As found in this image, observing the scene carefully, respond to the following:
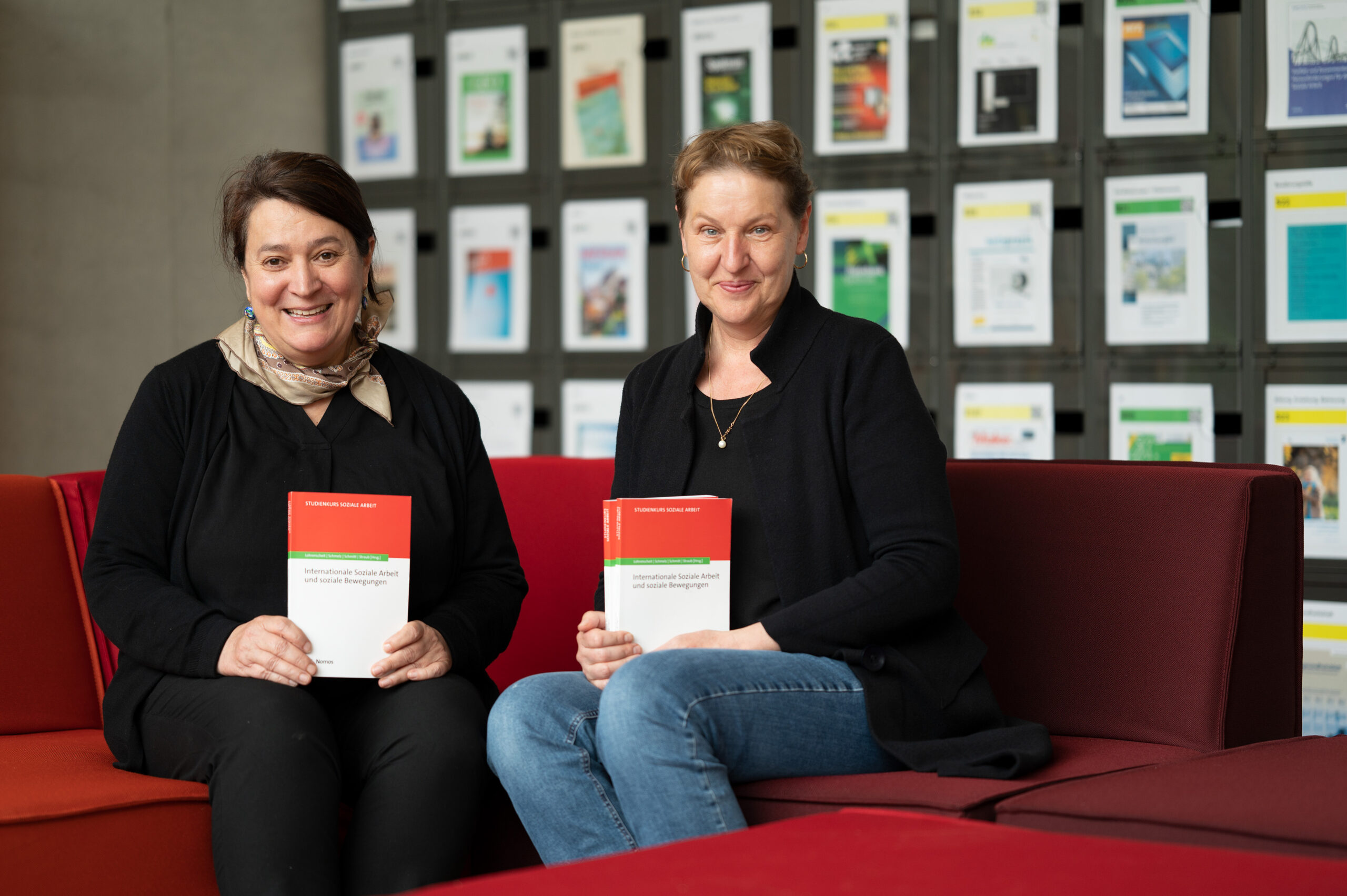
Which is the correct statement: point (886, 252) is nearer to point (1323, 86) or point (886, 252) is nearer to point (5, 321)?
point (1323, 86)

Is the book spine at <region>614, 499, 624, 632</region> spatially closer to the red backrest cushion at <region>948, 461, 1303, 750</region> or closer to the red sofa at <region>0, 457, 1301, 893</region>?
the red sofa at <region>0, 457, 1301, 893</region>

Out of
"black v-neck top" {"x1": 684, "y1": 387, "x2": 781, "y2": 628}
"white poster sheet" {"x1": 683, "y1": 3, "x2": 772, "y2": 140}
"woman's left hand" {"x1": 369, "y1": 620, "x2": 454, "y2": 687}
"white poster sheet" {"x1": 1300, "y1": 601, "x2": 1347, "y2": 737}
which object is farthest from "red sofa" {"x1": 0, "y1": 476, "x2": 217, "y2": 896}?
"white poster sheet" {"x1": 1300, "y1": 601, "x2": 1347, "y2": 737}

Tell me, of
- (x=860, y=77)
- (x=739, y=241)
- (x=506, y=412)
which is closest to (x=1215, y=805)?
(x=739, y=241)

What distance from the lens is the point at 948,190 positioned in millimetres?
4543

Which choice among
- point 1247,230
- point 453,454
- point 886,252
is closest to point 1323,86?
point 1247,230

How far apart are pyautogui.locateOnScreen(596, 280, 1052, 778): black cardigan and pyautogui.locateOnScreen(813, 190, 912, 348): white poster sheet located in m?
2.38

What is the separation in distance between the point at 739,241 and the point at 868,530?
559mm

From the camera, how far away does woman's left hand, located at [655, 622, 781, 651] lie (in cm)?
202

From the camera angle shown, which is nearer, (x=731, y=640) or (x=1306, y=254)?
(x=731, y=640)

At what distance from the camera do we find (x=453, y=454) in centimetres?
239

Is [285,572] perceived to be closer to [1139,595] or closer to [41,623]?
[41,623]

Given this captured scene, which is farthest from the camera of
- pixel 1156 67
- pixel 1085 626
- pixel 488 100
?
pixel 488 100

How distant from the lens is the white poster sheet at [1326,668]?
4.04m

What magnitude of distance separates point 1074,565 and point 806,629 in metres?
0.70
